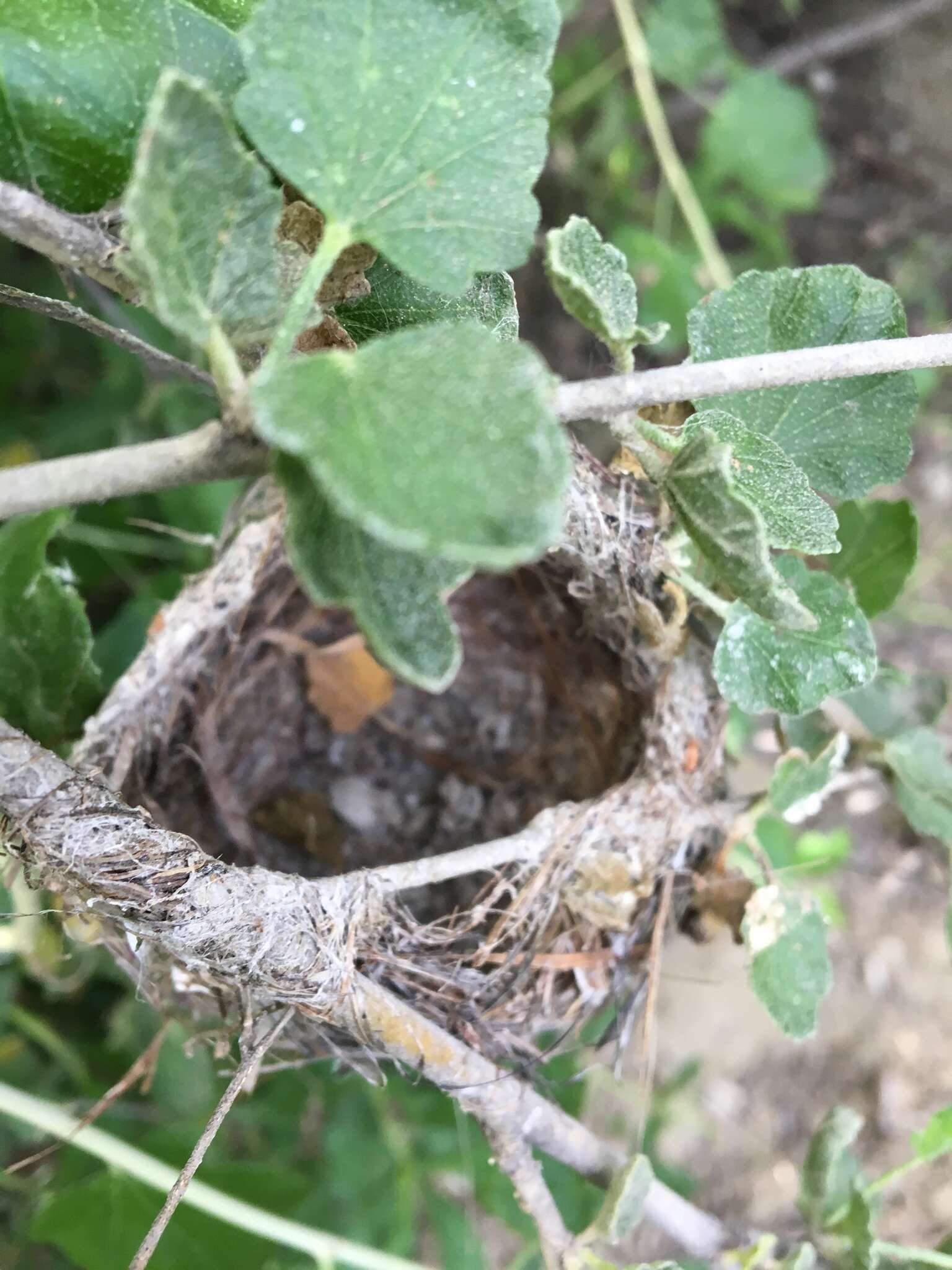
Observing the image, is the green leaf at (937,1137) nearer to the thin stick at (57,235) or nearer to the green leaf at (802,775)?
the green leaf at (802,775)

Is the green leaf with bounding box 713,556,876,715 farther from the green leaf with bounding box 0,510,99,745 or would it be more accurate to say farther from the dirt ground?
the dirt ground

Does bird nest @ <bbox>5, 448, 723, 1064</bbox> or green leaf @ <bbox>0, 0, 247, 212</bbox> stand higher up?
green leaf @ <bbox>0, 0, 247, 212</bbox>

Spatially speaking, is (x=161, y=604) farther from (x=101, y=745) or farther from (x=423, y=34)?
(x=423, y=34)

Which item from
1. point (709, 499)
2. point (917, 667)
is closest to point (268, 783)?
point (709, 499)

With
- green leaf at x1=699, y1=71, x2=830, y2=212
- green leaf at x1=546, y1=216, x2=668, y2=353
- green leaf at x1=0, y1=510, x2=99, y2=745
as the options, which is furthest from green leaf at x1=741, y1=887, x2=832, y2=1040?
green leaf at x1=699, y1=71, x2=830, y2=212

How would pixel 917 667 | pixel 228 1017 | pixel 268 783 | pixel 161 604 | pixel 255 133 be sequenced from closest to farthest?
1. pixel 255 133
2. pixel 228 1017
3. pixel 161 604
4. pixel 268 783
5. pixel 917 667

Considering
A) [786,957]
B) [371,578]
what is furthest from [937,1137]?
[371,578]
